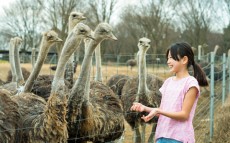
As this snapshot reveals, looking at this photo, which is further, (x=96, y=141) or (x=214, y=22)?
(x=214, y=22)

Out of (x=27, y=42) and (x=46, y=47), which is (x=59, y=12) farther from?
(x=46, y=47)

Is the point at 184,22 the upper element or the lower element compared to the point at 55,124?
upper

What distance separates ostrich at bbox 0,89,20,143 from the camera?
3309 mm

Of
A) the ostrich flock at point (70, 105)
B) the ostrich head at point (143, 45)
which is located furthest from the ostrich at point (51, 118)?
the ostrich head at point (143, 45)

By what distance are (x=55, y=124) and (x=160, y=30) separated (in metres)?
30.4

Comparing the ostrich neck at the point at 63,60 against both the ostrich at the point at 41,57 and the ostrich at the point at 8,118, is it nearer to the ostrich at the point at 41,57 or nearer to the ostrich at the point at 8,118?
the ostrich at the point at 8,118

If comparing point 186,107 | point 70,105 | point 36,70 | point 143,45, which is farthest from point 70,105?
point 143,45

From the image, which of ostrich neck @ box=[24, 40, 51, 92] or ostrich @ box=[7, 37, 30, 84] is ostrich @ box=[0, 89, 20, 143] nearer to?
ostrich neck @ box=[24, 40, 51, 92]

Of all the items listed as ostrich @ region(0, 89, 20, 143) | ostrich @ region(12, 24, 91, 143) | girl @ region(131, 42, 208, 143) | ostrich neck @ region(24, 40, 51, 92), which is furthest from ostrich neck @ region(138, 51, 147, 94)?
girl @ region(131, 42, 208, 143)

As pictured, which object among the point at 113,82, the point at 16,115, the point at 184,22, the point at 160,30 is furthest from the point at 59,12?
the point at 16,115

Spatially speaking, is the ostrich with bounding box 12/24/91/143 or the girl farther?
the ostrich with bounding box 12/24/91/143

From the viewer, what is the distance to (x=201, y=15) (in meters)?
33.9

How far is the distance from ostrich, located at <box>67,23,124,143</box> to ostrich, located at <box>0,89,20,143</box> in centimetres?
73

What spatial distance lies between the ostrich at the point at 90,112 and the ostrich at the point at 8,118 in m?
0.73
